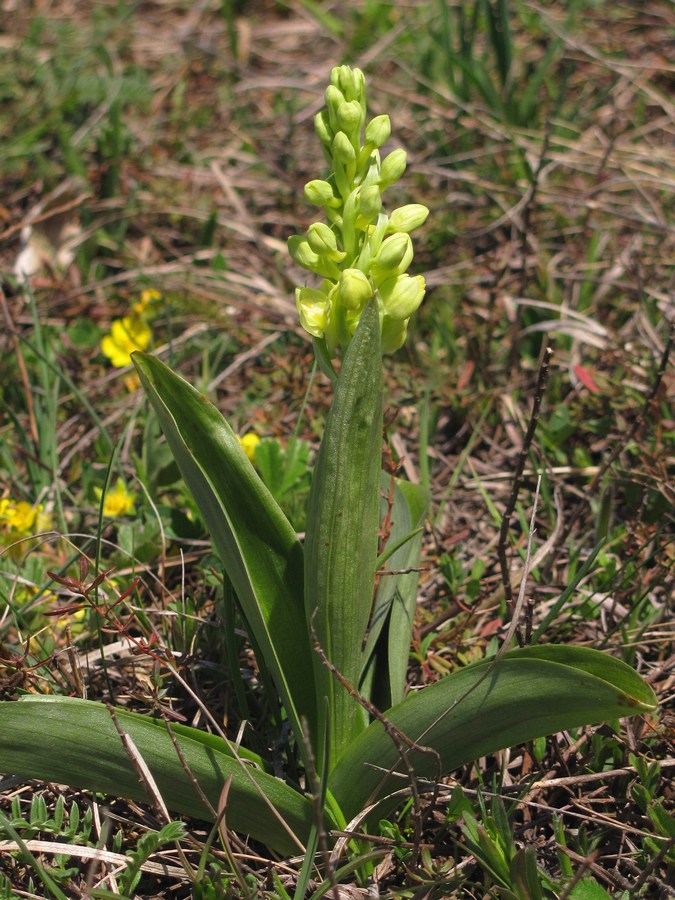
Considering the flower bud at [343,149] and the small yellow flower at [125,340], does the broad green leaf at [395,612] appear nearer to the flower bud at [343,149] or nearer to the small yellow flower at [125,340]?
the flower bud at [343,149]

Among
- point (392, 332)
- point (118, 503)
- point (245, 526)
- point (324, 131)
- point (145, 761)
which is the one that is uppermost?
point (324, 131)

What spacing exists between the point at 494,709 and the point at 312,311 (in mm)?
810

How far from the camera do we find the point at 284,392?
10.2ft

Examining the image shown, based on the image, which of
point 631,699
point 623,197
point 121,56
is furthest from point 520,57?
point 631,699

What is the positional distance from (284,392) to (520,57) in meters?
2.71

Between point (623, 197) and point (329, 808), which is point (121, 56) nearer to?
point (623, 197)

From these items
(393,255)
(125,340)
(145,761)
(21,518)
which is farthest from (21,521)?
(393,255)

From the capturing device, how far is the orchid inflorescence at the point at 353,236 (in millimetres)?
1565

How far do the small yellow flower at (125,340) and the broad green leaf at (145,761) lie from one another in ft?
6.05

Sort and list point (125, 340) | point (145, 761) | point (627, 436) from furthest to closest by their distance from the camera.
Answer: point (125, 340) → point (627, 436) → point (145, 761)

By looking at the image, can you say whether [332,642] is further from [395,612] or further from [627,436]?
[627,436]

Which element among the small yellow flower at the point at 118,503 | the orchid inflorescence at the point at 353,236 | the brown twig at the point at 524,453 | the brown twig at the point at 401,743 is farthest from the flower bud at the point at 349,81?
the small yellow flower at the point at 118,503

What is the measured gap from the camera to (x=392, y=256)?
1.56 meters

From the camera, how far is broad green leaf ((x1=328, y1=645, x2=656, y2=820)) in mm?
1342
